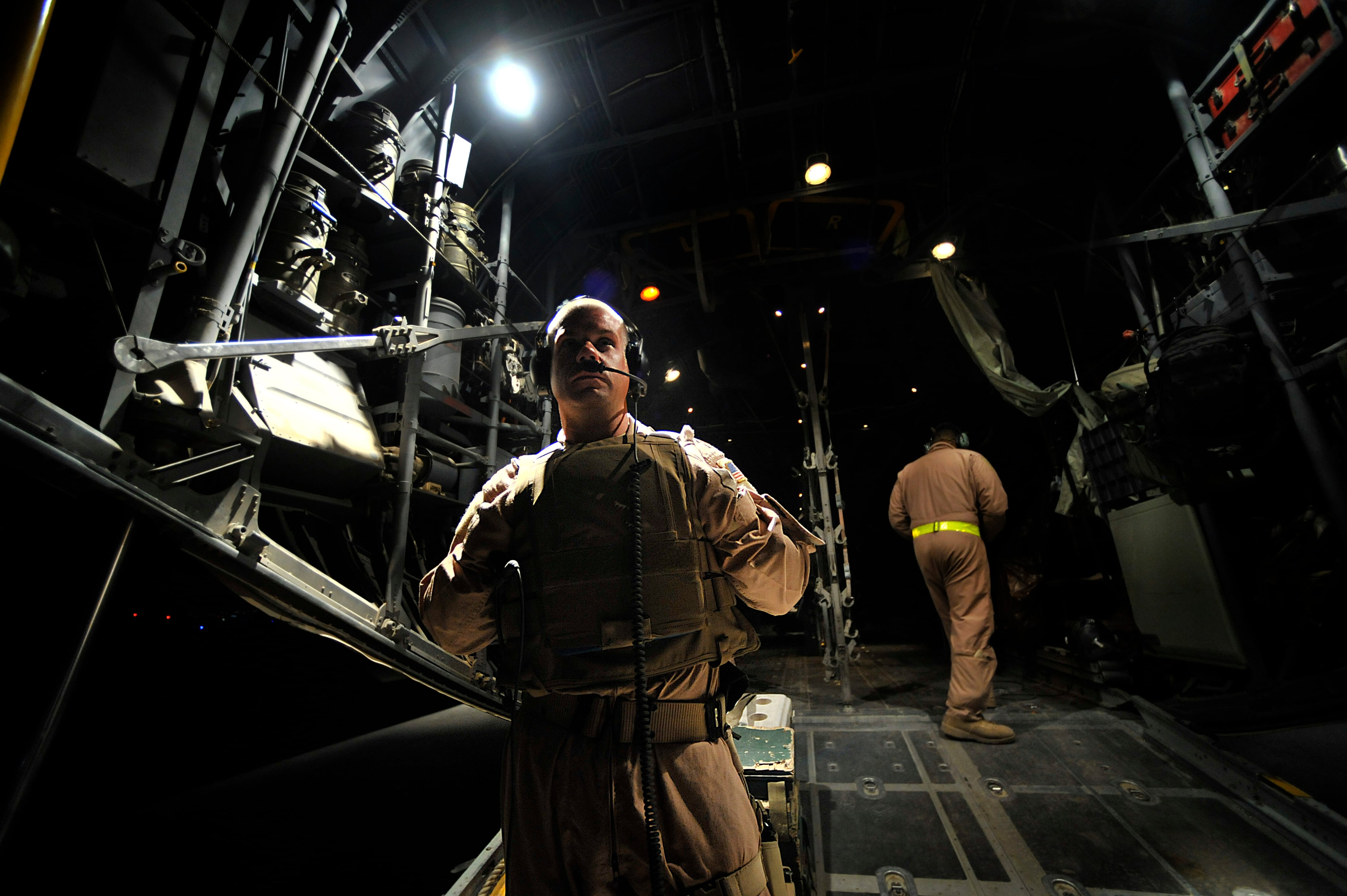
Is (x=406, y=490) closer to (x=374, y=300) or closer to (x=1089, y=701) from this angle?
(x=374, y=300)

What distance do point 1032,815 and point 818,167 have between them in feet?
20.7

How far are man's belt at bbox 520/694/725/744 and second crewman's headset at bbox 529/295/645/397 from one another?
3.11 ft

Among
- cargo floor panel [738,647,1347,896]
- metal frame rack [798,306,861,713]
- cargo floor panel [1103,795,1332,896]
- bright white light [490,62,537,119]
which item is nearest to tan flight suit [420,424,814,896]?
cargo floor panel [738,647,1347,896]

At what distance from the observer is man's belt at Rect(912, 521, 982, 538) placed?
14.0 ft

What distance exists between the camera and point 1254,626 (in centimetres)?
400

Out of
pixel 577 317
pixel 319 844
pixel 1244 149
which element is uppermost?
pixel 1244 149

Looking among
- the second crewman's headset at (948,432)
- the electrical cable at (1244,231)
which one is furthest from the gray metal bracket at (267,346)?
the electrical cable at (1244,231)

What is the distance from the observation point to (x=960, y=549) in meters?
4.19

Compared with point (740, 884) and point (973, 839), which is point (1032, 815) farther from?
point (740, 884)

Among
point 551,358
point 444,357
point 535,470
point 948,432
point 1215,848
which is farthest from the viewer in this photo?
point 444,357

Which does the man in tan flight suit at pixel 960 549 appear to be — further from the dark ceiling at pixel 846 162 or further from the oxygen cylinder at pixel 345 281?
the oxygen cylinder at pixel 345 281

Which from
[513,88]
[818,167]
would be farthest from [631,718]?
[513,88]

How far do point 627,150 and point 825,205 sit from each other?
311 centimetres

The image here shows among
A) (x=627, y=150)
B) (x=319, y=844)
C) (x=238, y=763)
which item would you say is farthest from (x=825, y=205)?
(x=238, y=763)
